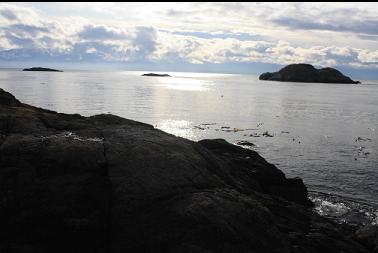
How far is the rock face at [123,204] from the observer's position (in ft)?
42.2

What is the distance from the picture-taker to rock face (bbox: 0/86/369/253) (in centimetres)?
1288

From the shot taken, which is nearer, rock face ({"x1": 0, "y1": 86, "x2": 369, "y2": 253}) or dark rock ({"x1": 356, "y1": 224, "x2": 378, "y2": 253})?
rock face ({"x1": 0, "y1": 86, "x2": 369, "y2": 253})

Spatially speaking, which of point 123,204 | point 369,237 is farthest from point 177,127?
point 123,204

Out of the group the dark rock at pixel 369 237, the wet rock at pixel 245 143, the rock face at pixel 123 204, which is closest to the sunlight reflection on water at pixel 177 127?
the wet rock at pixel 245 143

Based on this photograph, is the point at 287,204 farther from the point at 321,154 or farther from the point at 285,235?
the point at 321,154

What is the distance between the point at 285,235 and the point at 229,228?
2729 millimetres

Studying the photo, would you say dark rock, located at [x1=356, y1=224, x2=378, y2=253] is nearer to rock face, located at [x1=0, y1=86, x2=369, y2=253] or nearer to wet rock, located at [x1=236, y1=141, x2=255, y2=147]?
rock face, located at [x1=0, y1=86, x2=369, y2=253]

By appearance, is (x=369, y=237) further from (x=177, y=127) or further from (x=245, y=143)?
(x=177, y=127)

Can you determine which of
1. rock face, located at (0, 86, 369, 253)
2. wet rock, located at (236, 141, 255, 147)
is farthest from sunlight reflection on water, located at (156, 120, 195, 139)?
rock face, located at (0, 86, 369, 253)

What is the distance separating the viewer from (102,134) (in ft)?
55.8

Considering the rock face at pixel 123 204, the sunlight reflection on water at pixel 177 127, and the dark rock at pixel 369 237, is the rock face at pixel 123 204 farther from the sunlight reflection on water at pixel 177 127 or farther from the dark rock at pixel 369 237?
the sunlight reflection on water at pixel 177 127

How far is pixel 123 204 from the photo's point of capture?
13445 mm

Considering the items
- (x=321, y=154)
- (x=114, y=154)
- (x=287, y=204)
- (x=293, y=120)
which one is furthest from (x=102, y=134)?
(x=293, y=120)

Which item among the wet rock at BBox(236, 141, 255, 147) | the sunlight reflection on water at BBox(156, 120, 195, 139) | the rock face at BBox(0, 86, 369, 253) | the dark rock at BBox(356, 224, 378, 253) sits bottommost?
the sunlight reflection on water at BBox(156, 120, 195, 139)
